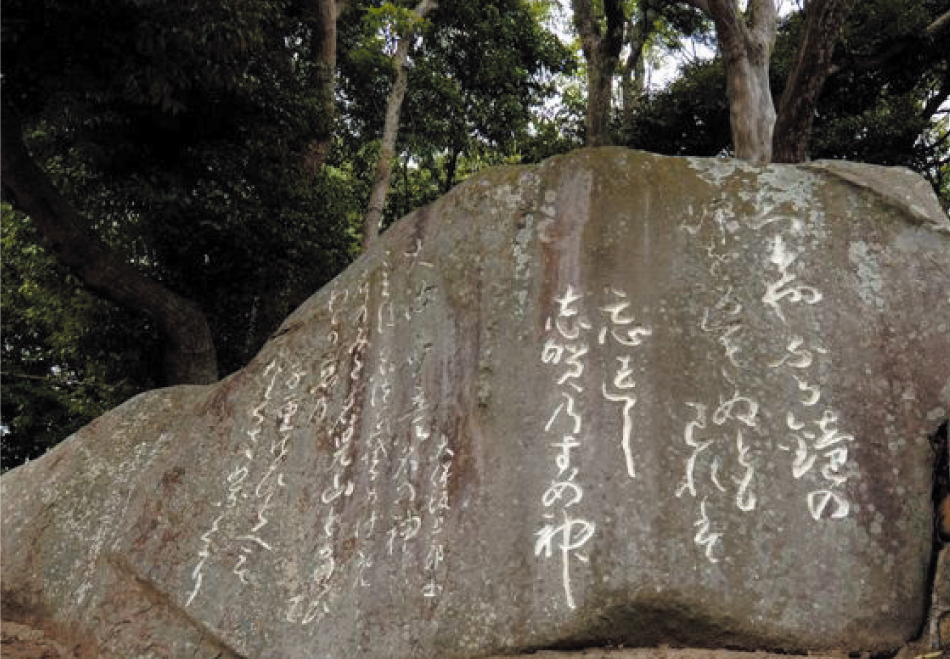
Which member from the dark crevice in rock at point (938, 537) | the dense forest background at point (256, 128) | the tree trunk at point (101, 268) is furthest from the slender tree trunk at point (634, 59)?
the dark crevice in rock at point (938, 537)

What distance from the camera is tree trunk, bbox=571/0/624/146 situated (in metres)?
10.1

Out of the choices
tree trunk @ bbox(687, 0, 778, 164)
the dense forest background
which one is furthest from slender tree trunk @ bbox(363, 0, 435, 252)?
tree trunk @ bbox(687, 0, 778, 164)

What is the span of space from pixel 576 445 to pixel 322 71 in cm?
841

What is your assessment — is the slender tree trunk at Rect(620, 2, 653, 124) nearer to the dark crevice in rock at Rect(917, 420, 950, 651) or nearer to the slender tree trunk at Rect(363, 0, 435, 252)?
the slender tree trunk at Rect(363, 0, 435, 252)

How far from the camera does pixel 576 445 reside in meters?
3.74

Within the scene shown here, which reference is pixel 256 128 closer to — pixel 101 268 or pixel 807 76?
pixel 101 268

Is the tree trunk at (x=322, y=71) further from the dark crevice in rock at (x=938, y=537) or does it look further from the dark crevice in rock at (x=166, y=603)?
the dark crevice in rock at (x=938, y=537)

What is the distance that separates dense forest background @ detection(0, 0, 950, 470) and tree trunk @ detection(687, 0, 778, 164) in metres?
0.12

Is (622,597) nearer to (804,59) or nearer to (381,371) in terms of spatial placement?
(381,371)

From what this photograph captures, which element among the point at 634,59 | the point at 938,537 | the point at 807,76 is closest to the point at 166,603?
the point at 938,537

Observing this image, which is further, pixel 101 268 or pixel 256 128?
pixel 256 128

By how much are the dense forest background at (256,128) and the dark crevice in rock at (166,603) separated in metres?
3.50

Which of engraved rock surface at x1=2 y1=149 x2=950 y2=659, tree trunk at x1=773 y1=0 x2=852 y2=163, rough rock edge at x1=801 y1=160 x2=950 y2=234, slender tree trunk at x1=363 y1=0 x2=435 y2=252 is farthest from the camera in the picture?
slender tree trunk at x1=363 y1=0 x2=435 y2=252

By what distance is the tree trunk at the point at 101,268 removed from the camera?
7.04 m
